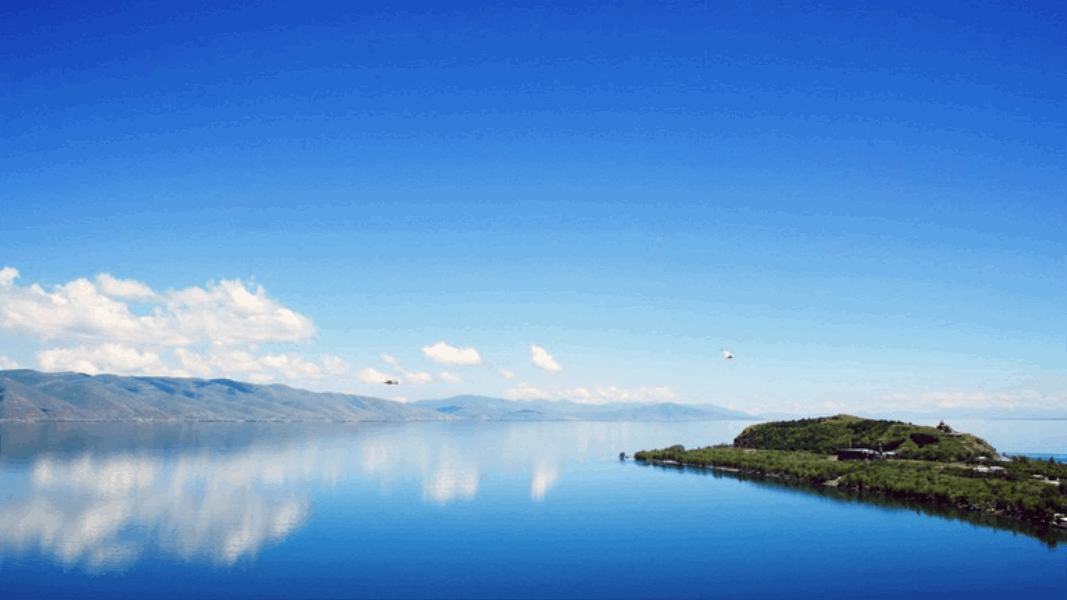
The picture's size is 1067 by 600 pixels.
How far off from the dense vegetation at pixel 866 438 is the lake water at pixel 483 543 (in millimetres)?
28852

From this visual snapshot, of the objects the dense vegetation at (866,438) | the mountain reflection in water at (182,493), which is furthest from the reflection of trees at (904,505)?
the mountain reflection in water at (182,493)

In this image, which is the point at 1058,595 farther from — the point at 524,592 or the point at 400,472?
the point at 400,472

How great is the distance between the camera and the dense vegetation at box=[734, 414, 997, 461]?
107m

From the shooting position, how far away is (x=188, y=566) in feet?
160

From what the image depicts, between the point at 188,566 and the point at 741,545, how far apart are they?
46.1 m

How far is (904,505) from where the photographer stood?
80.6 m

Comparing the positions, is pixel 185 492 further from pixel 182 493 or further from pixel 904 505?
pixel 904 505

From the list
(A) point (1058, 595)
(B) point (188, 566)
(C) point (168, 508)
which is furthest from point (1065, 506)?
(C) point (168, 508)

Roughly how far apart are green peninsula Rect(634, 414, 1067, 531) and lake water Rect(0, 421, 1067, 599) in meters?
6.14

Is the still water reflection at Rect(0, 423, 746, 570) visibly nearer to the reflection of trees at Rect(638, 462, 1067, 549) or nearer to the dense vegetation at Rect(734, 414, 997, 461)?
the reflection of trees at Rect(638, 462, 1067, 549)

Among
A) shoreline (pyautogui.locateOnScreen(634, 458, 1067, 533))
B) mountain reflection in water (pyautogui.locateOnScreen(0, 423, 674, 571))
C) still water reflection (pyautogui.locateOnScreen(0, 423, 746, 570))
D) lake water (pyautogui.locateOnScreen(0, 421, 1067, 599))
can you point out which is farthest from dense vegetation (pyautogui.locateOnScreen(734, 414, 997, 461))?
mountain reflection in water (pyautogui.locateOnScreen(0, 423, 674, 571))

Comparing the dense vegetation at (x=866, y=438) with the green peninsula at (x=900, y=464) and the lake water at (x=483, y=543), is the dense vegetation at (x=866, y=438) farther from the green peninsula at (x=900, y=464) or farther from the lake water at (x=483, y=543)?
the lake water at (x=483, y=543)

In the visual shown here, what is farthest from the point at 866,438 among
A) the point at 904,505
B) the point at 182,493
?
the point at 182,493

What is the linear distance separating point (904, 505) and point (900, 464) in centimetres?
2312
